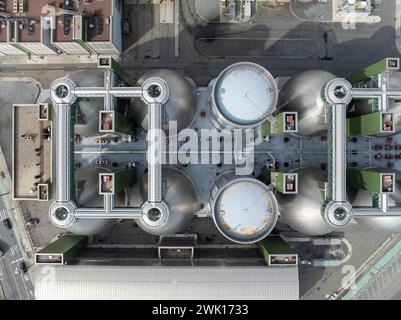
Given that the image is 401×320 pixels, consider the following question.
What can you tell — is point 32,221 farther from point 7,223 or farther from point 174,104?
point 174,104

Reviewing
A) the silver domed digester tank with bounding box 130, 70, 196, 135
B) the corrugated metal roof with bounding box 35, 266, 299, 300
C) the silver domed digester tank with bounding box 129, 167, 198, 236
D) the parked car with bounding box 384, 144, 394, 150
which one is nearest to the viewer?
the silver domed digester tank with bounding box 129, 167, 198, 236

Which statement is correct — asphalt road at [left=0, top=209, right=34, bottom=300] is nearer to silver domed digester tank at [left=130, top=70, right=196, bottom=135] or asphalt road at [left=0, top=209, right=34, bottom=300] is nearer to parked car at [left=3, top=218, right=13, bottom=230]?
parked car at [left=3, top=218, right=13, bottom=230]

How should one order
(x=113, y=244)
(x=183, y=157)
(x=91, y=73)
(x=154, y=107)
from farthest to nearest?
1. (x=113, y=244)
2. (x=183, y=157)
3. (x=91, y=73)
4. (x=154, y=107)

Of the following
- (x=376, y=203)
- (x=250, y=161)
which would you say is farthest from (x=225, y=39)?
(x=376, y=203)

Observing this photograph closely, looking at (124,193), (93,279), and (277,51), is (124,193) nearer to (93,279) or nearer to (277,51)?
(93,279)

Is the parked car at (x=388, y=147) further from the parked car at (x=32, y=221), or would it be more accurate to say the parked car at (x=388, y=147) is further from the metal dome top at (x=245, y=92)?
the parked car at (x=32, y=221)

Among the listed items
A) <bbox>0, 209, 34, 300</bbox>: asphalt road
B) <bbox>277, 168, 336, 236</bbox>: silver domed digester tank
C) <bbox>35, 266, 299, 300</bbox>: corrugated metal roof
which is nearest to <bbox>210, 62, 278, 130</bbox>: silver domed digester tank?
<bbox>277, 168, 336, 236</bbox>: silver domed digester tank

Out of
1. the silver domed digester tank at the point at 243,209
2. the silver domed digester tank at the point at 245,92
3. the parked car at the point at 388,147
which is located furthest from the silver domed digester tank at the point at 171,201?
the parked car at the point at 388,147
